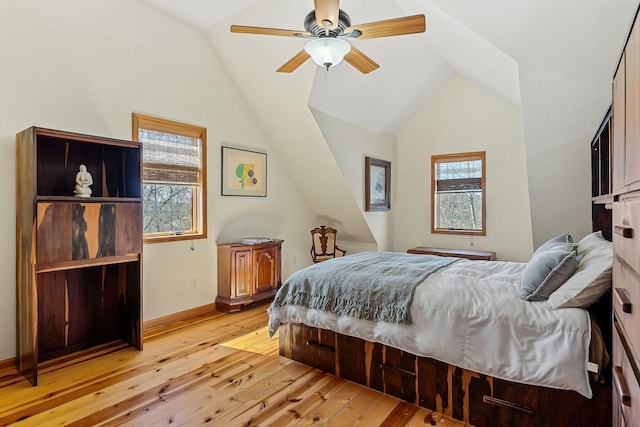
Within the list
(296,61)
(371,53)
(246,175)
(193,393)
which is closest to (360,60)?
(296,61)

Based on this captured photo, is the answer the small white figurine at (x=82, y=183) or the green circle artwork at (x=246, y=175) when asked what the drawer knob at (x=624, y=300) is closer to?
the small white figurine at (x=82, y=183)

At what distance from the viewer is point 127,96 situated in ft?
11.1

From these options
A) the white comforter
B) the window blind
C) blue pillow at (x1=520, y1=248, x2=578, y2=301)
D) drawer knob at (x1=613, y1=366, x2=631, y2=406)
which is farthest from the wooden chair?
drawer knob at (x1=613, y1=366, x2=631, y2=406)

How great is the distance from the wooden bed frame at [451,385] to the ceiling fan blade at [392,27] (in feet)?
6.22

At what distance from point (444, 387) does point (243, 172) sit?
3332 millimetres

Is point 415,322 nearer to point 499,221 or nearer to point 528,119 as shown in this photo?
point 528,119

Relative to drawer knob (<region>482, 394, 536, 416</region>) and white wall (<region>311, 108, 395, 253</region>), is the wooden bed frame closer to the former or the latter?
drawer knob (<region>482, 394, 536, 416</region>)

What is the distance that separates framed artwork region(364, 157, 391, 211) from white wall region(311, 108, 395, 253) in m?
0.07

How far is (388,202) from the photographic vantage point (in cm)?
589

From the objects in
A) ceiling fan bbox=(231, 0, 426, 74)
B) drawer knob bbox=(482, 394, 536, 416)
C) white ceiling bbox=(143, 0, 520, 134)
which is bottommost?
drawer knob bbox=(482, 394, 536, 416)

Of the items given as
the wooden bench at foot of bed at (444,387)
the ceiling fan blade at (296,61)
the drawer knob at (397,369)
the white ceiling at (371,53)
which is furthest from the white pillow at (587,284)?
the ceiling fan blade at (296,61)

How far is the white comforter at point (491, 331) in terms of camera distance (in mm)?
1765

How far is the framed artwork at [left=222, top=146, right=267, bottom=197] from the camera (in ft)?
14.1

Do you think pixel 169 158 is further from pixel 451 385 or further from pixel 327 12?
pixel 451 385
